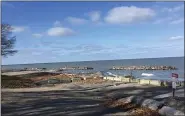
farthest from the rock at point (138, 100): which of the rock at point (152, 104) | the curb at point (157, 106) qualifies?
A: the rock at point (152, 104)

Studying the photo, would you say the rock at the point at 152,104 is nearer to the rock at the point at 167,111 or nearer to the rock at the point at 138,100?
the rock at the point at 138,100

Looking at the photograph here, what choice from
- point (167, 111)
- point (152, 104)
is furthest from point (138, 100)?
point (167, 111)

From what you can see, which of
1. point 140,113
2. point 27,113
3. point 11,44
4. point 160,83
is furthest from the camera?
point 11,44

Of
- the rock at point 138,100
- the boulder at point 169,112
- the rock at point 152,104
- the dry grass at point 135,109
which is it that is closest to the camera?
the boulder at point 169,112

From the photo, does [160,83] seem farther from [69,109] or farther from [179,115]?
[179,115]

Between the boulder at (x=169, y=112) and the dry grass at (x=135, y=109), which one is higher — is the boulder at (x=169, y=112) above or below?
above

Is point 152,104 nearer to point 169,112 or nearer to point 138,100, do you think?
point 138,100

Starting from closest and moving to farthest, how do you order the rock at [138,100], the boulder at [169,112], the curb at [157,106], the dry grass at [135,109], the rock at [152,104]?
the boulder at [169,112] → the curb at [157,106] → the dry grass at [135,109] → the rock at [152,104] → the rock at [138,100]

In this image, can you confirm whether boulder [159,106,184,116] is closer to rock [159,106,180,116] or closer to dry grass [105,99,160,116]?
rock [159,106,180,116]

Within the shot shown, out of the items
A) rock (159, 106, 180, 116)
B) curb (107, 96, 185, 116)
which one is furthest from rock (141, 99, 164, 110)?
rock (159, 106, 180, 116)

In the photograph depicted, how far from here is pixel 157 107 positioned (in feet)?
53.5

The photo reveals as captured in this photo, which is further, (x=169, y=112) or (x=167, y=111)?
(x=167, y=111)

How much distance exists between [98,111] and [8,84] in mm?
22819

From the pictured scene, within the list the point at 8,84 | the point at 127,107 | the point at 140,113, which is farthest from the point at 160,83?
Answer: the point at 140,113
